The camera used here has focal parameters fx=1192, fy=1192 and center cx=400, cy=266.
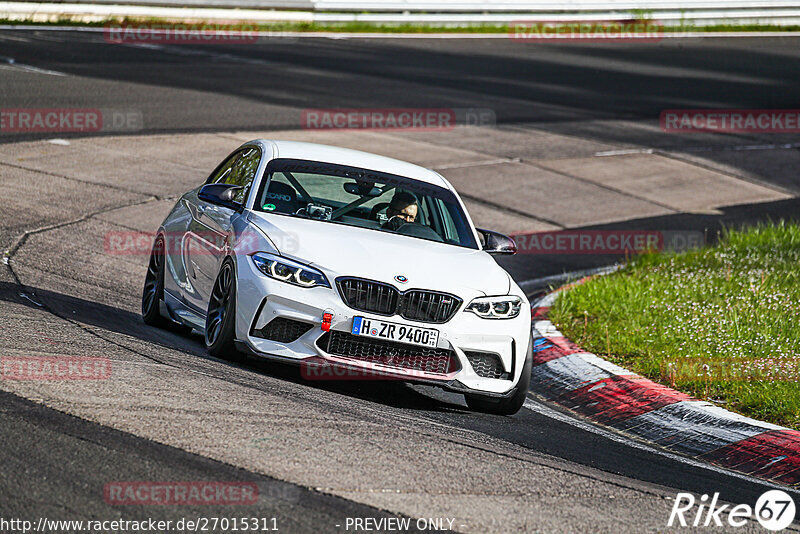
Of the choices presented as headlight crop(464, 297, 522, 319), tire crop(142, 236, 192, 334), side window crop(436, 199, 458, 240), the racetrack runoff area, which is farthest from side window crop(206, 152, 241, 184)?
headlight crop(464, 297, 522, 319)

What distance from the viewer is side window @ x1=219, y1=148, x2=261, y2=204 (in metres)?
8.60

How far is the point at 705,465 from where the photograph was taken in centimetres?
725

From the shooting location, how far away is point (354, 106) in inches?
864

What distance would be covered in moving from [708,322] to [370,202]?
3193 mm

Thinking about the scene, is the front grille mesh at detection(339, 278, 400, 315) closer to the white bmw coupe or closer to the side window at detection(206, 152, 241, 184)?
the white bmw coupe

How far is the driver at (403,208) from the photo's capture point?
28.4 feet

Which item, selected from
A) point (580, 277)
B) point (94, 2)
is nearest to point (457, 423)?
point (580, 277)

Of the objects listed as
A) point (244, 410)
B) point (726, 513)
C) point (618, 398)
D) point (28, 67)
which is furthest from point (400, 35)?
point (726, 513)

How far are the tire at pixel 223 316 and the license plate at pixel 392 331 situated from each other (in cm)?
82

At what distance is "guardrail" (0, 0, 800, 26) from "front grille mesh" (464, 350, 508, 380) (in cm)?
2337

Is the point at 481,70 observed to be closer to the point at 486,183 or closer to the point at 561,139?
the point at 561,139

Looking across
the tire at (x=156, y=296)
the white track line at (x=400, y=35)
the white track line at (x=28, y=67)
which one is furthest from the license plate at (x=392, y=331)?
the white track line at (x=400, y=35)

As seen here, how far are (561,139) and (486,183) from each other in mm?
4120

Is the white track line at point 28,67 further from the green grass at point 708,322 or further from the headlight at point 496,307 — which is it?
the headlight at point 496,307
